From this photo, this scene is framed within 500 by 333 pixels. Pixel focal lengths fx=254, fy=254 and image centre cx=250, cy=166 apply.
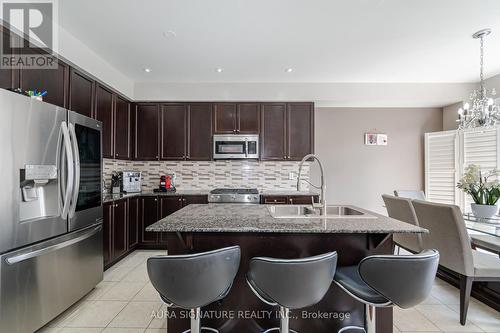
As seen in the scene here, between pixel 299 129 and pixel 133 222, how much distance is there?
2894mm

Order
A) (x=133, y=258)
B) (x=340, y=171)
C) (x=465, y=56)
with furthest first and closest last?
(x=340, y=171)
(x=133, y=258)
(x=465, y=56)

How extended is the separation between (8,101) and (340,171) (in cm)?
445

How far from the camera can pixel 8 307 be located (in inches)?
62.9

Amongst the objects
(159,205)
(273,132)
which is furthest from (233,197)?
(273,132)

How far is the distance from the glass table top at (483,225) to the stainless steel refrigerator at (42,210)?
3.36m

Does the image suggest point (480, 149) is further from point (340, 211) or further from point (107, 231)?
point (107, 231)

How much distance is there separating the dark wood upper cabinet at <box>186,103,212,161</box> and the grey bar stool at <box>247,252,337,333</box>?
3.05 metres

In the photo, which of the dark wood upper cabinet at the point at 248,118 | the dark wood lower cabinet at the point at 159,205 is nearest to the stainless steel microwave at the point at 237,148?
the dark wood upper cabinet at the point at 248,118

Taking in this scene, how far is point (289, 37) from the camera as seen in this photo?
2725 mm

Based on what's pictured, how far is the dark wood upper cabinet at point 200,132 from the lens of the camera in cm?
414

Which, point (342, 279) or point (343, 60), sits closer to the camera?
point (342, 279)

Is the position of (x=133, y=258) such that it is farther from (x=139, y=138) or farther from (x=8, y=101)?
(x=8, y=101)

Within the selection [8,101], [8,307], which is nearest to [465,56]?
[8,101]

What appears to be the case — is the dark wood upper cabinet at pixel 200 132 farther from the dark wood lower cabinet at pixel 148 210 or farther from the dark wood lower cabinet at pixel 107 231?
the dark wood lower cabinet at pixel 107 231
